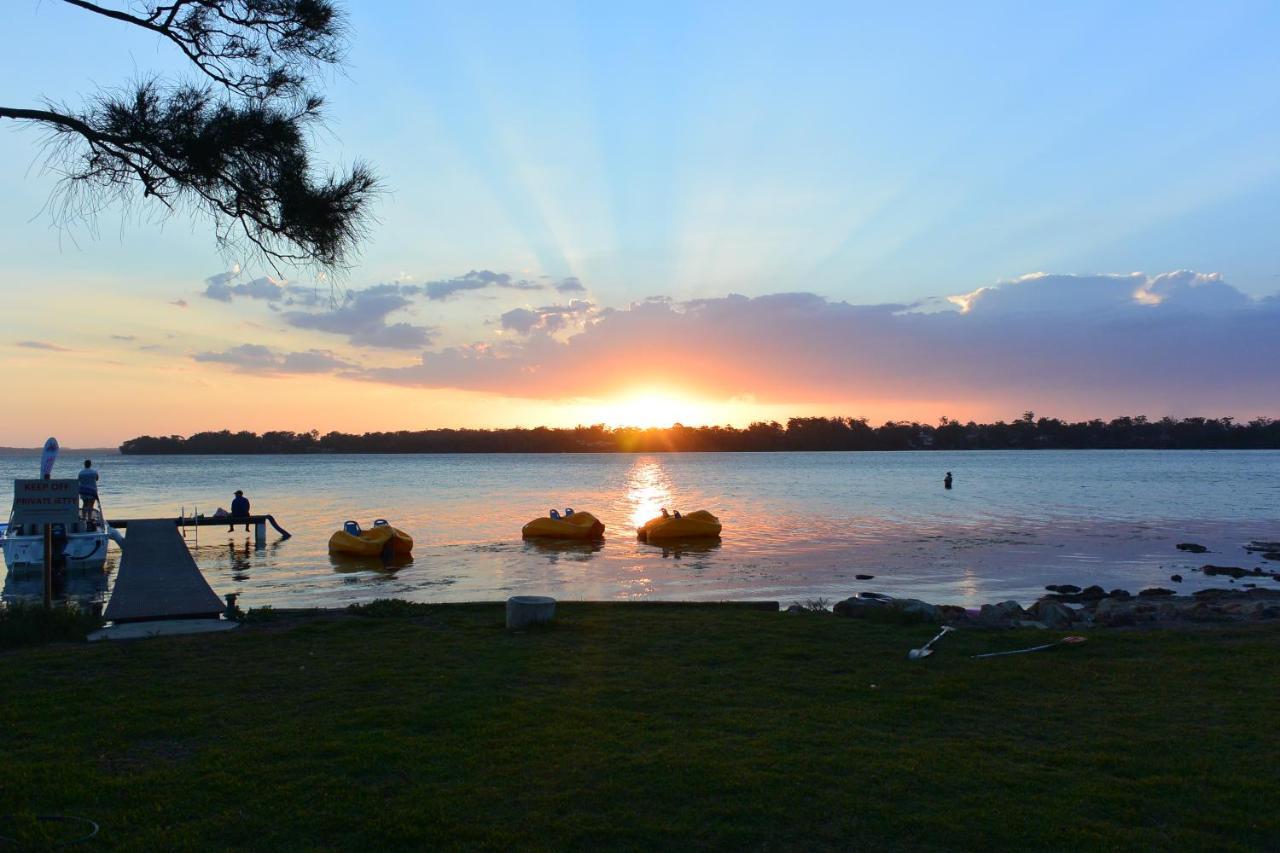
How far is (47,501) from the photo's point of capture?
10.0 m

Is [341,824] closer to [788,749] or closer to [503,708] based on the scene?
[503,708]

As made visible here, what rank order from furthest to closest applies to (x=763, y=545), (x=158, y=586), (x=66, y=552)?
(x=763, y=545)
(x=66, y=552)
(x=158, y=586)

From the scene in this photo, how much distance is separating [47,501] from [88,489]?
14676 mm

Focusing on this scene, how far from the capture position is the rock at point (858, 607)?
1119cm

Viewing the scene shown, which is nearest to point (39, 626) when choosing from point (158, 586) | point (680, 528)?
point (158, 586)

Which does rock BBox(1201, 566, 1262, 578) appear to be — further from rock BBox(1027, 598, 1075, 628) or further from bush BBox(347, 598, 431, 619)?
bush BBox(347, 598, 431, 619)

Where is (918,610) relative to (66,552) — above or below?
above

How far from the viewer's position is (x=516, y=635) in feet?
31.8

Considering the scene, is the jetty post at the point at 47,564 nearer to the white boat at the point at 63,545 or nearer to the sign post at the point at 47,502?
the sign post at the point at 47,502

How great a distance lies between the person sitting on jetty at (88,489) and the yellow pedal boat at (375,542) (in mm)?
6476

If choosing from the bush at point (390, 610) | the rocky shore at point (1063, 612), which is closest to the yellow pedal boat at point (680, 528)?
the rocky shore at point (1063, 612)

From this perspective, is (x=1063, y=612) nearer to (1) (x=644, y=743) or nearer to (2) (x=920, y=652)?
(2) (x=920, y=652)

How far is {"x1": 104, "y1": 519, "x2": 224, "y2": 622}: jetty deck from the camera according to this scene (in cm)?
1148

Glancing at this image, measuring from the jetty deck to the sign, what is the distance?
1836 mm
